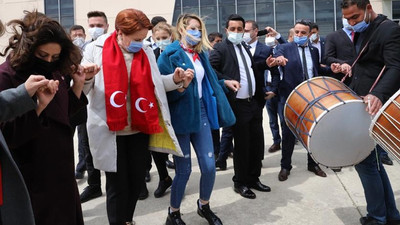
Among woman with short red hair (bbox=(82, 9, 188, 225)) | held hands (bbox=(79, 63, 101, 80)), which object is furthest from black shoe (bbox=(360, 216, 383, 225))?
held hands (bbox=(79, 63, 101, 80))

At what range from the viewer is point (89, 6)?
23297 mm

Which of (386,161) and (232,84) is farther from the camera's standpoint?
(386,161)

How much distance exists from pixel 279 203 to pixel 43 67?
9.28 ft

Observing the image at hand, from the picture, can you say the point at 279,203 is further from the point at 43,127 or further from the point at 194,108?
the point at 43,127

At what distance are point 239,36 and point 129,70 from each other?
179 cm

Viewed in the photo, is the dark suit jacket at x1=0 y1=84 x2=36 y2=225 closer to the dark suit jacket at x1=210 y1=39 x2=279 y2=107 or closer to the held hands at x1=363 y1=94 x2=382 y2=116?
the held hands at x1=363 y1=94 x2=382 y2=116

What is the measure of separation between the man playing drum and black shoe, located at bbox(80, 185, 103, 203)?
2.73 metres

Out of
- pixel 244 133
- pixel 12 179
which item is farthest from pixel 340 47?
pixel 12 179

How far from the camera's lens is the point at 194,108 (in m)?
3.24

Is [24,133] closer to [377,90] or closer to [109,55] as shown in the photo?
[109,55]

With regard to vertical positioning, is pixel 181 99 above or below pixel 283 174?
above

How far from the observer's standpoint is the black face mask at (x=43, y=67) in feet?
6.35

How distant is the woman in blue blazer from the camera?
323 centimetres

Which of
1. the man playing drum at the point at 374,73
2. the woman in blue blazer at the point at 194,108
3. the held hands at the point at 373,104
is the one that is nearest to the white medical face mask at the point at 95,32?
the woman in blue blazer at the point at 194,108
